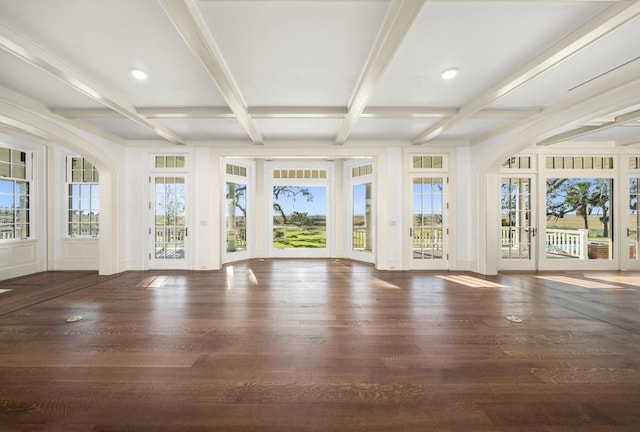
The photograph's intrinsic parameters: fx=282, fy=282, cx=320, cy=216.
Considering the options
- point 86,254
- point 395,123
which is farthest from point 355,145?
point 86,254

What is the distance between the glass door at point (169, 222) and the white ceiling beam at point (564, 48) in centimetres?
578

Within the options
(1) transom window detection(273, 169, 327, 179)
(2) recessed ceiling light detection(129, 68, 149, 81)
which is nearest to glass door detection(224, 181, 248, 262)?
(1) transom window detection(273, 169, 327, 179)

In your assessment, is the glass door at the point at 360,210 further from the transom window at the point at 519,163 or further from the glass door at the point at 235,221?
the transom window at the point at 519,163

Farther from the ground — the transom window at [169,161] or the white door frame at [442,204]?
the transom window at [169,161]

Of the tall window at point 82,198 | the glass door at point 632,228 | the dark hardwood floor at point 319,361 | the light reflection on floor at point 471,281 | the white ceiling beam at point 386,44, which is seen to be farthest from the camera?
the tall window at point 82,198

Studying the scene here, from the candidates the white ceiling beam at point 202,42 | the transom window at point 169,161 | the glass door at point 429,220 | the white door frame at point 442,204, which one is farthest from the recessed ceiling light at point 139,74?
the glass door at point 429,220

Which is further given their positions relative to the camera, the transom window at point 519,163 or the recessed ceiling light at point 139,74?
the transom window at point 519,163

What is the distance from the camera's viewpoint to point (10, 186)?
18.1 feet

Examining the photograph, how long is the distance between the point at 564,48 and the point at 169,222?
268 inches

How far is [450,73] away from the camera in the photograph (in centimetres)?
324

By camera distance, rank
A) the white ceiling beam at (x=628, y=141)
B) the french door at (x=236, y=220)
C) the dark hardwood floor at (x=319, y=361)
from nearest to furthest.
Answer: the dark hardwood floor at (x=319, y=361), the white ceiling beam at (x=628, y=141), the french door at (x=236, y=220)

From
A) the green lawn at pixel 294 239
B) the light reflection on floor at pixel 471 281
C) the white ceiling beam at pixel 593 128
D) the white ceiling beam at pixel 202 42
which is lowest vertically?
the light reflection on floor at pixel 471 281

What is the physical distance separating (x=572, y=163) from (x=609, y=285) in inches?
110

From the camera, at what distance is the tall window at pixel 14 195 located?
540cm
